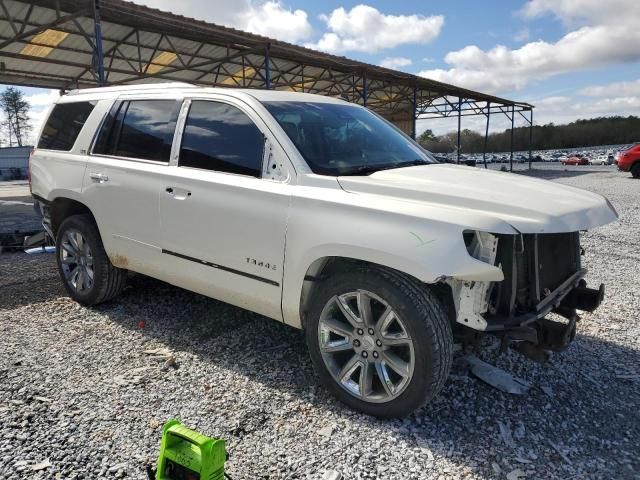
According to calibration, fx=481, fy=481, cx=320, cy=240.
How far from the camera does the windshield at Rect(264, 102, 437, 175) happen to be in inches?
125

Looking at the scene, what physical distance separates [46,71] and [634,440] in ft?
64.1

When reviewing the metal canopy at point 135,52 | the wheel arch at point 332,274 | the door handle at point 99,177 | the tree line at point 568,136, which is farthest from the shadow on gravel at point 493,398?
the tree line at point 568,136

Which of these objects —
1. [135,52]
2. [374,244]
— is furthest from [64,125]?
[135,52]

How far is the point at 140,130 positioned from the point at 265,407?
2466mm

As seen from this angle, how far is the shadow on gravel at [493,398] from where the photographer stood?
2500mm

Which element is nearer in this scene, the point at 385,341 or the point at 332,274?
the point at 385,341

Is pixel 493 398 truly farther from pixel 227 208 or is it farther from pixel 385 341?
pixel 227 208

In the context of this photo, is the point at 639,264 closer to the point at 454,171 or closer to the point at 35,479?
the point at 454,171

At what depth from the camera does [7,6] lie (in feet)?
35.9

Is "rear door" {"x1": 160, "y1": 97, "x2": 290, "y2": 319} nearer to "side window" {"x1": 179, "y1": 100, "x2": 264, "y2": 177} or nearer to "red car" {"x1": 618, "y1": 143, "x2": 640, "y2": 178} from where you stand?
"side window" {"x1": 179, "y1": 100, "x2": 264, "y2": 177}

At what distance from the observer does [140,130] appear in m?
3.95

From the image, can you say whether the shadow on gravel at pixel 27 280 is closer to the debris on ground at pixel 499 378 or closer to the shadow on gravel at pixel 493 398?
the shadow on gravel at pixel 493 398

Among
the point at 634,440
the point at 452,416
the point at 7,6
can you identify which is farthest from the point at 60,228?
the point at 7,6

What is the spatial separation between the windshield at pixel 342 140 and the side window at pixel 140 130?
900 millimetres
